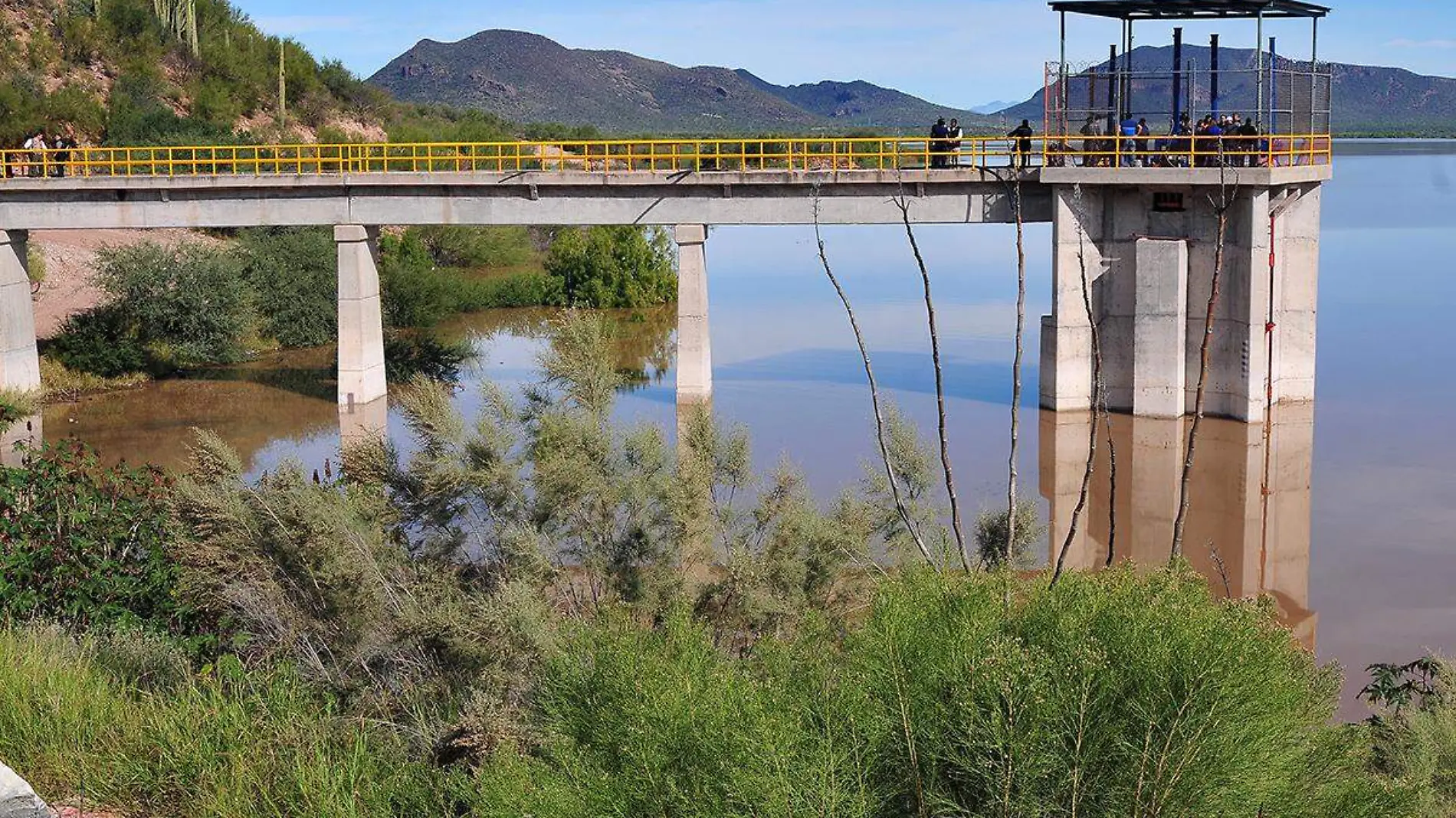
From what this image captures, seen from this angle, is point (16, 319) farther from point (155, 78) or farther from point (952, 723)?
Answer: point (155, 78)

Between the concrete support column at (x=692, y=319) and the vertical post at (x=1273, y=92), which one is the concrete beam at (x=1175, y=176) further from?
the concrete support column at (x=692, y=319)

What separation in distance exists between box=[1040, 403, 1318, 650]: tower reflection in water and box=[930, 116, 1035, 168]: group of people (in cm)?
457

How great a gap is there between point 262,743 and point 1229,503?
639 inches

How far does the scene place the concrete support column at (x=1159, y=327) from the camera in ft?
88.3

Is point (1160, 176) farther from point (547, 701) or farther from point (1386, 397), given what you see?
point (547, 701)

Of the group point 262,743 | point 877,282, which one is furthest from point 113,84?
point 262,743

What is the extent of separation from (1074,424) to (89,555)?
17.0 m

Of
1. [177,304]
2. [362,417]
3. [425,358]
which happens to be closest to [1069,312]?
[362,417]

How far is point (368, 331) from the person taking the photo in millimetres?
30547

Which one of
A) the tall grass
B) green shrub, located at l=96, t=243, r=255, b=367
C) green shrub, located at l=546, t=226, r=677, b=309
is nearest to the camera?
the tall grass

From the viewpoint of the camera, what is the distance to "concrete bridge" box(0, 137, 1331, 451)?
2712 centimetres

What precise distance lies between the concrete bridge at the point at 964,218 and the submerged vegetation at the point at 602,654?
11578 millimetres

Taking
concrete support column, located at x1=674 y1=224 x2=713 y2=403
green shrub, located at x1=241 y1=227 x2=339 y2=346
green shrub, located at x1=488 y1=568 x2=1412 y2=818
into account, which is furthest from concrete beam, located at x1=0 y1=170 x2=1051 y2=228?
green shrub, located at x1=488 y1=568 x2=1412 y2=818

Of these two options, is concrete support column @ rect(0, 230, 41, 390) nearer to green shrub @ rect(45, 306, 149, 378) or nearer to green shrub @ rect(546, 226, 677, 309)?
green shrub @ rect(45, 306, 149, 378)
